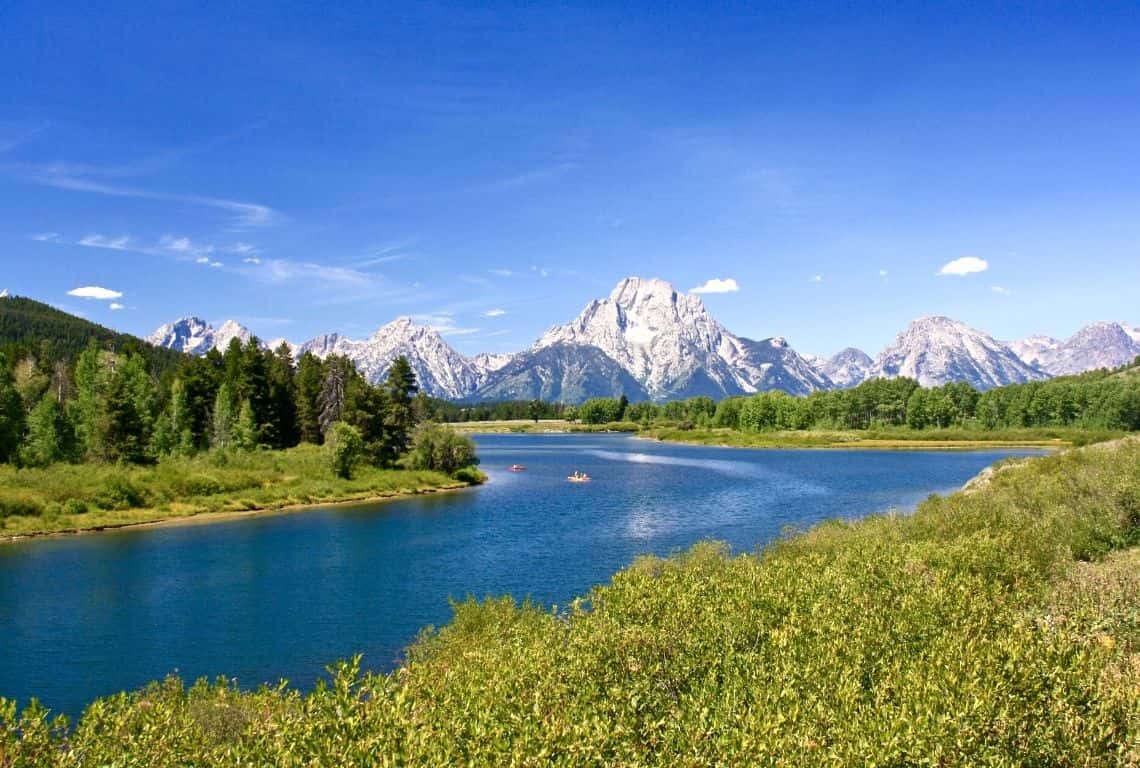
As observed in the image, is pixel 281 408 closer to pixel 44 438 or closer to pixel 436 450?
pixel 436 450

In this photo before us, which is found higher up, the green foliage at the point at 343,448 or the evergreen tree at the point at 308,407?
the evergreen tree at the point at 308,407

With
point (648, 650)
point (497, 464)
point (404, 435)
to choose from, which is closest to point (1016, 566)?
point (648, 650)

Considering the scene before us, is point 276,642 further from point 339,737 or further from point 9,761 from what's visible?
point 339,737

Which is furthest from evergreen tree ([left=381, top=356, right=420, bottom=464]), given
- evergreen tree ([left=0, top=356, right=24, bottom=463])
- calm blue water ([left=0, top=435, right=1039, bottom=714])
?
evergreen tree ([left=0, top=356, right=24, bottom=463])

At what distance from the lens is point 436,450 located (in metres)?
123

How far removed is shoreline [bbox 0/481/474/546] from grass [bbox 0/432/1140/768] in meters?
60.8

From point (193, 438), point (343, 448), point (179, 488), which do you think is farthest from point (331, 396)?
point (179, 488)

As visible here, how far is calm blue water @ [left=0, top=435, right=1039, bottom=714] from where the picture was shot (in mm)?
38812

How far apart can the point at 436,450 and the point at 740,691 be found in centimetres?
10789

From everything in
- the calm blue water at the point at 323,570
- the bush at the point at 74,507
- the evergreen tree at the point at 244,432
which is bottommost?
the calm blue water at the point at 323,570

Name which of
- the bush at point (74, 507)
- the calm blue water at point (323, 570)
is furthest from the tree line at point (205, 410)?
the calm blue water at point (323, 570)

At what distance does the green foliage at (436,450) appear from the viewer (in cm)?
12162

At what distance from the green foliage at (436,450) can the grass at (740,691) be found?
305 ft

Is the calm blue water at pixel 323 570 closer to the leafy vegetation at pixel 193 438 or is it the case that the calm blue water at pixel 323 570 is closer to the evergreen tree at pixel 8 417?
the leafy vegetation at pixel 193 438
